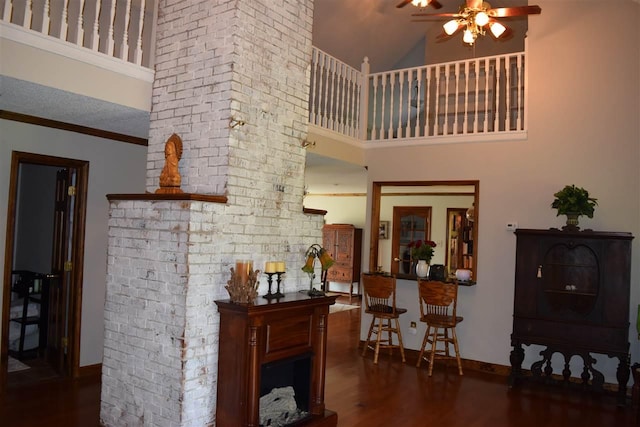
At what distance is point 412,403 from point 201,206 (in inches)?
104

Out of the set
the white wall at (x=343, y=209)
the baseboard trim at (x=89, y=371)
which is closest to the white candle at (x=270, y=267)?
the baseboard trim at (x=89, y=371)

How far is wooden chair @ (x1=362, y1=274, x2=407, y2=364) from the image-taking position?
5773 mm

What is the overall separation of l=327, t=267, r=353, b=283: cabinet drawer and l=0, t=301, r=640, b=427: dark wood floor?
544 centimetres

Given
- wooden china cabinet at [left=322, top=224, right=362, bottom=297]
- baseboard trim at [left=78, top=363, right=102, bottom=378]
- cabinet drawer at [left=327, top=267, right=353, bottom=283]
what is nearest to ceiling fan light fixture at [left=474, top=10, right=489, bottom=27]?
baseboard trim at [left=78, top=363, right=102, bottom=378]

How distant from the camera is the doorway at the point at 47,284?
4348mm

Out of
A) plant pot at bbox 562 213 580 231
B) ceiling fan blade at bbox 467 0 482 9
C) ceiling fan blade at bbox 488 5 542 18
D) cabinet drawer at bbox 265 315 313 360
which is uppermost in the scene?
ceiling fan blade at bbox 467 0 482 9

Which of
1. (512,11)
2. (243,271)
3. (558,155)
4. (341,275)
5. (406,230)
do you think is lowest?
(341,275)

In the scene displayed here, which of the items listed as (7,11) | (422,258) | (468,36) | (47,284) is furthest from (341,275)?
(7,11)

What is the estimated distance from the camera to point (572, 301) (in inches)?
193

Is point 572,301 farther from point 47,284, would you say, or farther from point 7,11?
point 47,284

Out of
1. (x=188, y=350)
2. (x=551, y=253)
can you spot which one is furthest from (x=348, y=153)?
(x=188, y=350)

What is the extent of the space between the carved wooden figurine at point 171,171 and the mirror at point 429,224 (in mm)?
6435

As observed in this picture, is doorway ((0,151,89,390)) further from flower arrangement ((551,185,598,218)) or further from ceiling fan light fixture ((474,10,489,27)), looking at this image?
flower arrangement ((551,185,598,218))

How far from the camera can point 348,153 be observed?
6.19 meters
